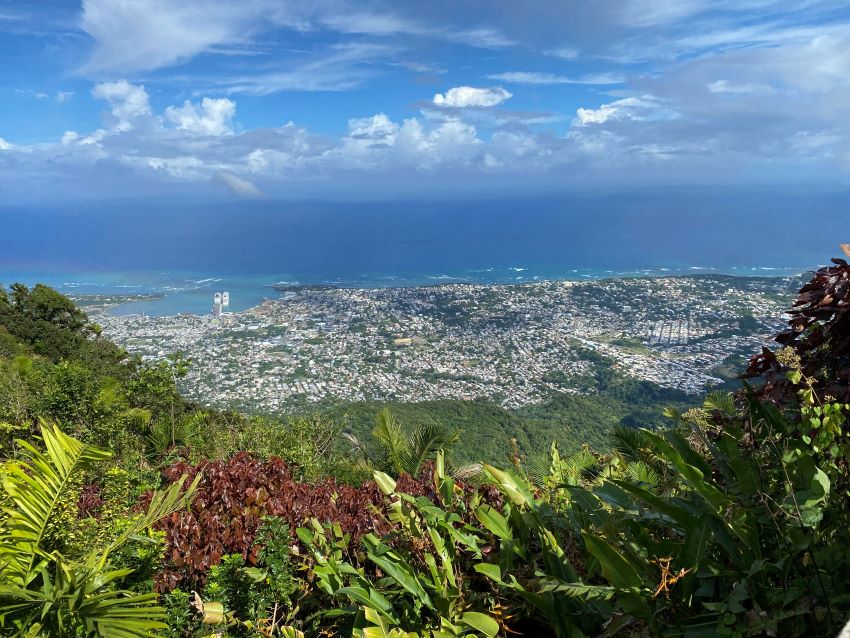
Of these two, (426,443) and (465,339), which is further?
(465,339)

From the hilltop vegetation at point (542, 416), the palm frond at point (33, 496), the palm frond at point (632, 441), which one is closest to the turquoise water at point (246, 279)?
the hilltop vegetation at point (542, 416)

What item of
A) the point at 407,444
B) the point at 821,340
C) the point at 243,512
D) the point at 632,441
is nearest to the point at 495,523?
the point at 821,340

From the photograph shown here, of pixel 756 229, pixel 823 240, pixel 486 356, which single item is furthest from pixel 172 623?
pixel 756 229

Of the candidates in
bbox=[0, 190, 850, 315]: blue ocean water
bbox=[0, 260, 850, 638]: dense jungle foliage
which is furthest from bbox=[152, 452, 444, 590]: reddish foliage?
bbox=[0, 190, 850, 315]: blue ocean water

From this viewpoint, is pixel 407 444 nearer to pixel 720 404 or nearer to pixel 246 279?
pixel 720 404

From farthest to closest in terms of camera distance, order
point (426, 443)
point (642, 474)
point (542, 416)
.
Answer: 1. point (542, 416)
2. point (426, 443)
3. point (642, 474)
